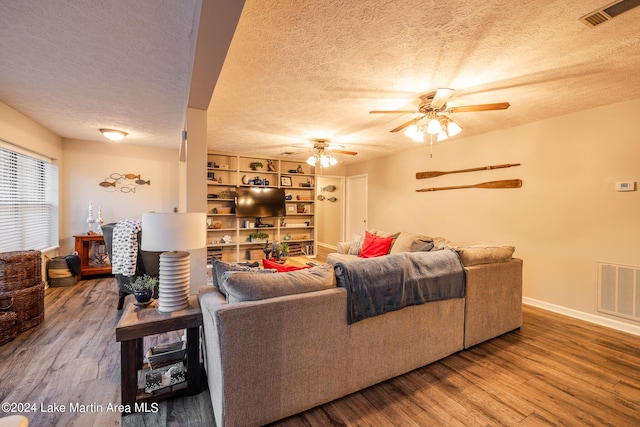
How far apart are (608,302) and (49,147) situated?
25.4 feet

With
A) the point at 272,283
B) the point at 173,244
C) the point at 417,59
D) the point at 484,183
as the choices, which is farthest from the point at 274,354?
the point at 484,183

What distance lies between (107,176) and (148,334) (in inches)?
184

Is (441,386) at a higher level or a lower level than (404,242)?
lower

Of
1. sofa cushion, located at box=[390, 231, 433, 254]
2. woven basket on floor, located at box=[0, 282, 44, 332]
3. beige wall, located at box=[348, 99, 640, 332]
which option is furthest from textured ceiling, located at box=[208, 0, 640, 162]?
woven basket on floor, located at box=[0, 282, 44, 332]

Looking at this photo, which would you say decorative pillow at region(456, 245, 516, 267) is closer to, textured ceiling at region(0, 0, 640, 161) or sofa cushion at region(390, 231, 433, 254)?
sofa cushion at region(390, 231, 433, 254)

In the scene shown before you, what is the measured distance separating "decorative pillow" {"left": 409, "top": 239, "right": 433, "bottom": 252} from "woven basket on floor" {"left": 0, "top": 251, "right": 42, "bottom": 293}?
432 centimetres

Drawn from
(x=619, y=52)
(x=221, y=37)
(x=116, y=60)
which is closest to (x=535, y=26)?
(x=619, y=52)

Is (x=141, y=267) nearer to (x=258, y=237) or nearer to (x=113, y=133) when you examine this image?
(x=113, y=133)

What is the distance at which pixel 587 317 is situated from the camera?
313 cm

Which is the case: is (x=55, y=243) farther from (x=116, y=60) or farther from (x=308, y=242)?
(x=308, y=242)

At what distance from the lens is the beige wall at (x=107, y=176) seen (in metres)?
4.75

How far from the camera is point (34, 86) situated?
8.70ft

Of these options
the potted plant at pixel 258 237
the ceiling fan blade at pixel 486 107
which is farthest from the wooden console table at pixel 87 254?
the ceiling fan blade at pixel 486 107

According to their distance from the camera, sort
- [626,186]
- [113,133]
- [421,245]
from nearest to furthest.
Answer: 1. [626,186]
2. [421,245]
3. [113,133]
